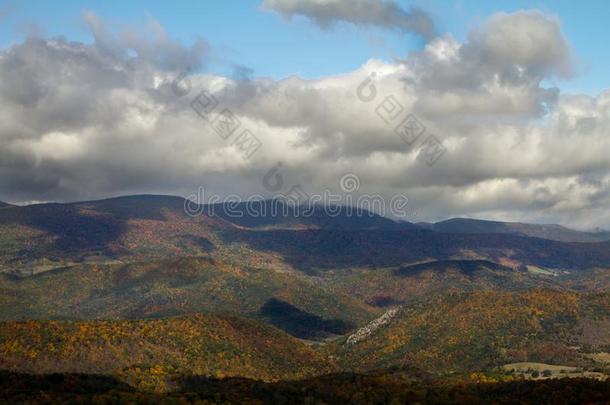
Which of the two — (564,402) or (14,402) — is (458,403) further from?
(14,402)

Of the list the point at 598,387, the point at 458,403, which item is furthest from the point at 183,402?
the point at 598,387

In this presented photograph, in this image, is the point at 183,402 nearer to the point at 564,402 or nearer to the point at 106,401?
the point at 106,401

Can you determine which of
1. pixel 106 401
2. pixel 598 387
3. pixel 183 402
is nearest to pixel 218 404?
pixel 183 402

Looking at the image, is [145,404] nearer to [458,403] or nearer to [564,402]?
[458,403]

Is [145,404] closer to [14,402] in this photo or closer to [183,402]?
[183,402]

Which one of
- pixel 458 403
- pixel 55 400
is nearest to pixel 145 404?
pixel 55 400

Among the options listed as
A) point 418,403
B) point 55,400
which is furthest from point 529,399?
point 55,400
